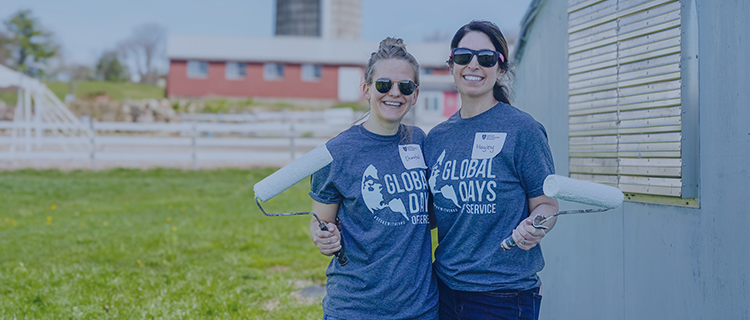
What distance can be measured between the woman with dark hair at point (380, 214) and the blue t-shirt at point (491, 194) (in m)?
0.10

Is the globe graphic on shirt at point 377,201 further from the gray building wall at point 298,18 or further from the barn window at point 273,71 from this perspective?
the gray building wall at point 298,18

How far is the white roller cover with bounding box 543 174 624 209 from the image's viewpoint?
75.0 inches

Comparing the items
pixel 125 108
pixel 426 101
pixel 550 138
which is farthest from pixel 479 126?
pixel 125 108

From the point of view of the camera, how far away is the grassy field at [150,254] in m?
4.71

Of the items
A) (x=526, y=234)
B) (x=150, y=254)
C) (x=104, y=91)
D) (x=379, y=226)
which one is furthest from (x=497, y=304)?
(x=104, y=91)

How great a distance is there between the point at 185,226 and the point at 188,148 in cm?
1295

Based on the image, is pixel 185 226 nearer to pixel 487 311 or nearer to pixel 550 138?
pixel 550 138

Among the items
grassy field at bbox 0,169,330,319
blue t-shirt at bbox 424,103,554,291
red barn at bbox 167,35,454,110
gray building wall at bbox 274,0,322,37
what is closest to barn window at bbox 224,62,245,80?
red barn at bbox 167,35,454,110

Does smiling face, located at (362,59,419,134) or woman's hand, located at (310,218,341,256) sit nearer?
woman's hand, located at (310,218,341,256)

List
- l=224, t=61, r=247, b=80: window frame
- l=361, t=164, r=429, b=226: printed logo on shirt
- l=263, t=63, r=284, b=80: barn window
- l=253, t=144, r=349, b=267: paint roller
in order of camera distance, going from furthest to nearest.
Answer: l=263, t=63, r=284, b=80: barn window < l=224, t=61, r=247, b=80: window frame < l=361, t=164, r=429, b=226: printed logo on shirt < l=253, t=144, r=349, b=267: paint roller

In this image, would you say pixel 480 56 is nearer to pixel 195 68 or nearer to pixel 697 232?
pixel 697 232

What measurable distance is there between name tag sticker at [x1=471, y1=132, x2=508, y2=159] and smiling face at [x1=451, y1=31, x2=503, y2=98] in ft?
0.59

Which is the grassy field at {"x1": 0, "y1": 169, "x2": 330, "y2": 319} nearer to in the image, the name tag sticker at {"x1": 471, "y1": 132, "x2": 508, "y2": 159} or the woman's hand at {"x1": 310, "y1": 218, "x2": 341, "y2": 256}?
the woman's hand at {"x1": 310, "y1": 218, "x2": 341, "y2": 256}

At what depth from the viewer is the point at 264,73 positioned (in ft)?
119
